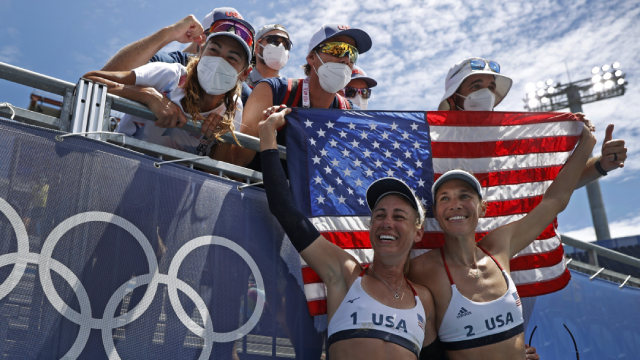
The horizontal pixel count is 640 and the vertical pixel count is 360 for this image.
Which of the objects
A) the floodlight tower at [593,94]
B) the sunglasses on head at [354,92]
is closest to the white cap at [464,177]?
the sunglasses on head at [354,92]

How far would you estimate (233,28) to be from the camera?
3.29 meters

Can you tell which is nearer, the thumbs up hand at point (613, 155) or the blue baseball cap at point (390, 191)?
the blue baseball cap at point (390, 191)

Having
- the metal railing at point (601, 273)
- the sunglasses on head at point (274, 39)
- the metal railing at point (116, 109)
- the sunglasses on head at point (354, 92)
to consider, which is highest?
the sunglasses on head at point (274, 39)

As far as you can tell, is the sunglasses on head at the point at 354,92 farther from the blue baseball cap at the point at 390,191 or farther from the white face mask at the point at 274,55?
the blue baseball cap at the point at 390,191

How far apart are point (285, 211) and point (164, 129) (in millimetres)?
995

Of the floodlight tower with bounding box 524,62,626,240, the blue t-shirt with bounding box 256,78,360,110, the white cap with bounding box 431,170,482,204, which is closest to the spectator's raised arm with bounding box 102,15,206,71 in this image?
the blue t-shirt with bounding box 256,78,360,110

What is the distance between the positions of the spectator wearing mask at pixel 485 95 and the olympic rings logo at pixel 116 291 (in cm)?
282

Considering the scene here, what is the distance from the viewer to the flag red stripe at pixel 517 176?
4.07 meters

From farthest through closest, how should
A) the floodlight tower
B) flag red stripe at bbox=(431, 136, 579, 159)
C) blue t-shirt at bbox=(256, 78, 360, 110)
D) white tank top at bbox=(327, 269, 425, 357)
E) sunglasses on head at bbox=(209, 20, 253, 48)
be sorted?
1. the floodlight tower
2. flag red stripe at bbox=(431, 136, 579, 159)
3. blue t-shirt at bbox=(256, 78, 360, 110)
4. sunglasses on head at bbox=(209, 20, 253, 48)
5. white tank top at bbox=(327, 269, 425, 357)

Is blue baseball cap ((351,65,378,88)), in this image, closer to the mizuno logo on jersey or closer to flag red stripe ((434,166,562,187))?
flag red stripe ((434,166,562,187))

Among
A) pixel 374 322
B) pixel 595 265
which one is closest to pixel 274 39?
pixel 374 322

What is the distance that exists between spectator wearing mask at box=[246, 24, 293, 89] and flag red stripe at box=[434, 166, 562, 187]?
2464 mm

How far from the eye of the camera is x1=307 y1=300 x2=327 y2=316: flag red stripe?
3033mm

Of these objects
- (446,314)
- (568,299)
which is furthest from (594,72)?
(446,314)
